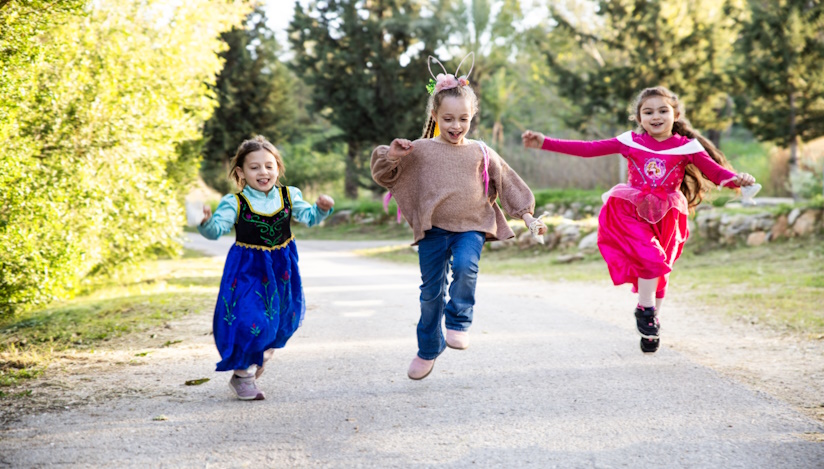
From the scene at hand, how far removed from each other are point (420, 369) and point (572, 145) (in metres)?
1.91

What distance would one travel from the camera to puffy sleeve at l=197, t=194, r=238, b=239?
13.9ft

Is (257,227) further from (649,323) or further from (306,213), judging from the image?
(649,323)

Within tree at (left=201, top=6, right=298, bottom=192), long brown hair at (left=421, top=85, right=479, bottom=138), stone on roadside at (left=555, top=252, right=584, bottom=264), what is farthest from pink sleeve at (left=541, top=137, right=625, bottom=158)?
tree at (left=201, top=6, right=298, bottom=192)

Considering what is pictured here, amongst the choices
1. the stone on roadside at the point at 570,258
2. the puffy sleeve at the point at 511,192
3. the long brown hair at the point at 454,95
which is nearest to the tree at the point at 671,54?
the stone on roadside at the point at 570,258

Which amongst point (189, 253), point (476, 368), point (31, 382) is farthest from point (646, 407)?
point (189, 253)

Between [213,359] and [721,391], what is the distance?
346 centimetres

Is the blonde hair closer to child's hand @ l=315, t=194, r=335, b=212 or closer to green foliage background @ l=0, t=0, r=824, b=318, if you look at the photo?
child's hand @ l=315, t=194, r=335, b=212

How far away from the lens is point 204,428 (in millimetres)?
3744

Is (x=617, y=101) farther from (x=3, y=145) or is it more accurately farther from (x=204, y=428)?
(x=204, y=428)

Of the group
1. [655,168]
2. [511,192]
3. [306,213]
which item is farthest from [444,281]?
[655,168]

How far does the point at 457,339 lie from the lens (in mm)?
4547

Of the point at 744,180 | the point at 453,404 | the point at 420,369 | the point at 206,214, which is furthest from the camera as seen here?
the point at 744,180

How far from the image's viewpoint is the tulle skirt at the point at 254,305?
14.4ft

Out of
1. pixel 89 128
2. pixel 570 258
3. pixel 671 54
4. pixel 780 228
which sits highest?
pixel 671 54
